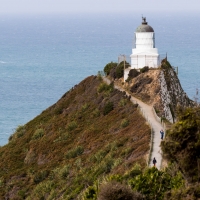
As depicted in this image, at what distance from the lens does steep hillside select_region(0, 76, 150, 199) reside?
36406 millimetres

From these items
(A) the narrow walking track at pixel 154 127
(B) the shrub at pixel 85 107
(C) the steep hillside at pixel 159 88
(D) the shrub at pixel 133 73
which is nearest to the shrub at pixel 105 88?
(A) the narrow walking track at pixel 154 127

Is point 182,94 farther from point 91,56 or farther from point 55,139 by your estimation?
point 91,56

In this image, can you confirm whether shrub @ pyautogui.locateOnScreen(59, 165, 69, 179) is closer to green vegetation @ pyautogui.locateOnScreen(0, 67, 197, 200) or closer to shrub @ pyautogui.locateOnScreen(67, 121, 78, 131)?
green vegetation @ pyautogui.locateOnScreen(0, 67, 197, 200)

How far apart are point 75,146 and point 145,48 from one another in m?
11.7

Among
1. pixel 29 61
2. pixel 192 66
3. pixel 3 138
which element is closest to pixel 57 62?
pixel 29 61

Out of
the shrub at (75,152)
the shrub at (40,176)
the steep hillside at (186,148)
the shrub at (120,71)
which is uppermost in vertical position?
the shrub at (120,71)

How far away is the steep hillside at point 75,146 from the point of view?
36.4 metres

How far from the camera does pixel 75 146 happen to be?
46594 mm

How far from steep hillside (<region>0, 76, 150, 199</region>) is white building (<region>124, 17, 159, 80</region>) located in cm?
334

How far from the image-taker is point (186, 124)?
2330cm

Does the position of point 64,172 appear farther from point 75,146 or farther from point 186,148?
point 186,148

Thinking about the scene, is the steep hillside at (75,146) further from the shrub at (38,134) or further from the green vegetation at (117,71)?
the green vegetation at (117,71)

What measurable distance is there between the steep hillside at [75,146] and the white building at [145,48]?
3.34m

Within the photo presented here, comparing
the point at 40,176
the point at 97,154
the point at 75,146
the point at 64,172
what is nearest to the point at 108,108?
the point at 75,146
